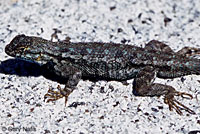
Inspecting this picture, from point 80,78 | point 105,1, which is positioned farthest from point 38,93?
point 105,1

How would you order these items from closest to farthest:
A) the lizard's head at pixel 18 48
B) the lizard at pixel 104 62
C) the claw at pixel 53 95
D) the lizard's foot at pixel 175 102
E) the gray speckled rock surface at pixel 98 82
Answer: the gray speckled rock surface at pixel 98 82 < the lizard's foot at pixel 175 102 < the claw at pixel 53 95 < the lizard at pixel 104 62 < the lizard's head at pixel 18 48

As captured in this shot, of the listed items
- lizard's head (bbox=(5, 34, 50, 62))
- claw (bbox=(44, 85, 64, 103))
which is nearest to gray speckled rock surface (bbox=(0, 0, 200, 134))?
claw (bbox=(44, 85, 64, 103))

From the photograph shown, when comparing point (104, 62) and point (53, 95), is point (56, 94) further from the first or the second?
point (104, 62)

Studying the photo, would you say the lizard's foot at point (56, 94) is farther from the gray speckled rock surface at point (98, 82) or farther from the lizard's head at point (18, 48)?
the lizard's head at point (18, 48)

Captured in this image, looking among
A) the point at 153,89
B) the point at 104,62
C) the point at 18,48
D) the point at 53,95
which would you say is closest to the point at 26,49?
the point at 18,48

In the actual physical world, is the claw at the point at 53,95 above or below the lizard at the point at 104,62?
below

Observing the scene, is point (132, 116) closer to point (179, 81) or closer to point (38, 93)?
point (179, 81)

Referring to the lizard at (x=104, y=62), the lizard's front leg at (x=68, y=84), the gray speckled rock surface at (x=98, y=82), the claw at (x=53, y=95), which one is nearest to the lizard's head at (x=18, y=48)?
the lizard at (x=104, y=62)
